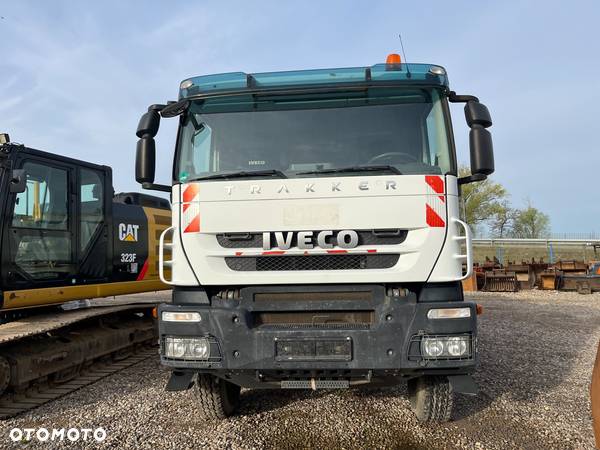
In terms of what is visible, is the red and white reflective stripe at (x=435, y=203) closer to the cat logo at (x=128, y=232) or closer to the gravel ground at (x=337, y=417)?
the gravel ground at (x=337, y=417)

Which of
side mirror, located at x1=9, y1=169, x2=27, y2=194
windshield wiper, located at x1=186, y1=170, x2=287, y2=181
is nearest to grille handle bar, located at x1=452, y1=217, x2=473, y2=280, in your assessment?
windshield wiper, located at x1=186, y1=170, x2=287, y2=181

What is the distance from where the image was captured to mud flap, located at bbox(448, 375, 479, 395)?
127 inches

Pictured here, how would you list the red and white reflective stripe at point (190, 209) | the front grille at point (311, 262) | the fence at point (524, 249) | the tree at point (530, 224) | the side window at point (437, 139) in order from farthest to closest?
the tree at point (530, 224)
the fence at point (524, 249)
the side window at point (437, 139)
the red and white reflective stripe at point (190, 209)
the front grille at point (311, 262)

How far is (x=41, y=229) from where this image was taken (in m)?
5.16

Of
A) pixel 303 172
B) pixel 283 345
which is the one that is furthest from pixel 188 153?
pixel 283 345

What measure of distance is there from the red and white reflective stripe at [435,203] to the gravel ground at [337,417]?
1768mm

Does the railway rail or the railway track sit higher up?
the railway rail

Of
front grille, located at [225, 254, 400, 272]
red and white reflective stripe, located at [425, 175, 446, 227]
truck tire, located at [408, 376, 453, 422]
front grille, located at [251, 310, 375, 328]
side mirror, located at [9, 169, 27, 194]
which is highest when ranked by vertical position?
side mirror, located at [9, 169, 27, 194]

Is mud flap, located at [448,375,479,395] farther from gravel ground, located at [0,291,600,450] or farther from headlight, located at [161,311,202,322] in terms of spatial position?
headlight, located at [161,311,202,322]

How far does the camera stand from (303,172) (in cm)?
349

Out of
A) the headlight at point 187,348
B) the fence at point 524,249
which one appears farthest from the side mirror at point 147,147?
the fence at point 524,249

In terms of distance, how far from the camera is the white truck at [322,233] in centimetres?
314

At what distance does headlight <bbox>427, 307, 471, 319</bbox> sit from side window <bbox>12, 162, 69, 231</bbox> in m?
4.42

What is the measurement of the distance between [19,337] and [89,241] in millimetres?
1428
